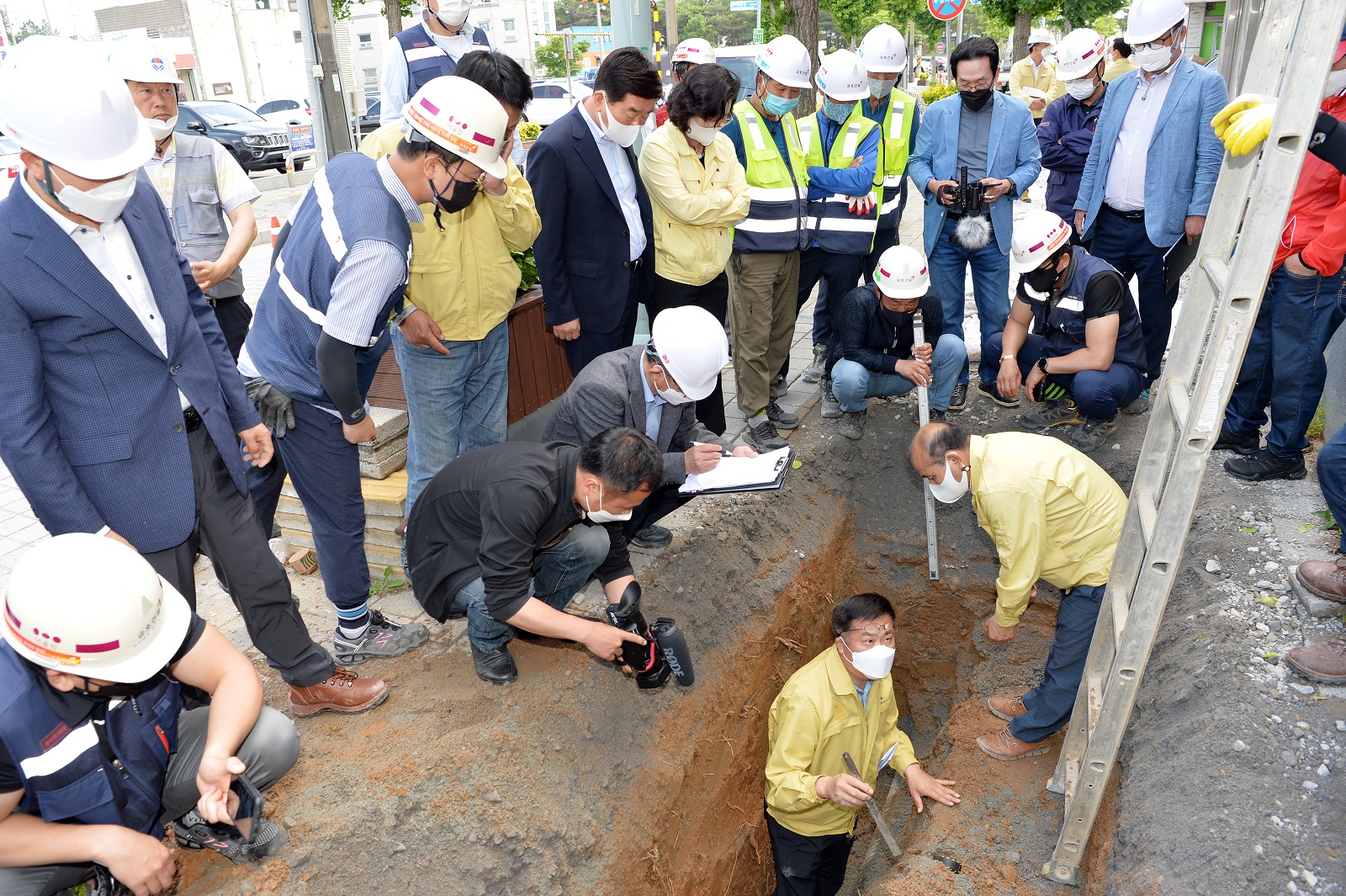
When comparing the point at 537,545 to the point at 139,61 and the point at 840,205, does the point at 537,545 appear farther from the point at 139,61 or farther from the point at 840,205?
the point at 840,205

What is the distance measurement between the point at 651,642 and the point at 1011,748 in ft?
5.99

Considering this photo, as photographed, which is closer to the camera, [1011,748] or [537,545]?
[537,545]

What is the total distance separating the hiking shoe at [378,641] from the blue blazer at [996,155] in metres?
3.84

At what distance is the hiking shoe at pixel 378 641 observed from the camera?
3.67m

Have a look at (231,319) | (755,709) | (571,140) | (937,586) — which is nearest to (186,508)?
(231,319)

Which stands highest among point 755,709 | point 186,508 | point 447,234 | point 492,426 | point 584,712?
point 447,234

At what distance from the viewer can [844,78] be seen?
5.02 m

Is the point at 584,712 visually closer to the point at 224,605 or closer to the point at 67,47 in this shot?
the point at 224,605

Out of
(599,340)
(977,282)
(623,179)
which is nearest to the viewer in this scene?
(623,179)

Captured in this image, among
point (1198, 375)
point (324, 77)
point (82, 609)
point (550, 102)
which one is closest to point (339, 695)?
point (82, 609)

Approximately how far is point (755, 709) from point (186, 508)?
9.43 ft

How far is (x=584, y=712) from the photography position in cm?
345

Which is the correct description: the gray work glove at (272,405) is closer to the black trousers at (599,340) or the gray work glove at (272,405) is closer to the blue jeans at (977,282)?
the black trousers at (599,340)

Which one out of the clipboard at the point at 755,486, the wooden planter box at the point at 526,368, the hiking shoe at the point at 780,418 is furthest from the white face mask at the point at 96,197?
the hiking shoe at the point at 780,418
